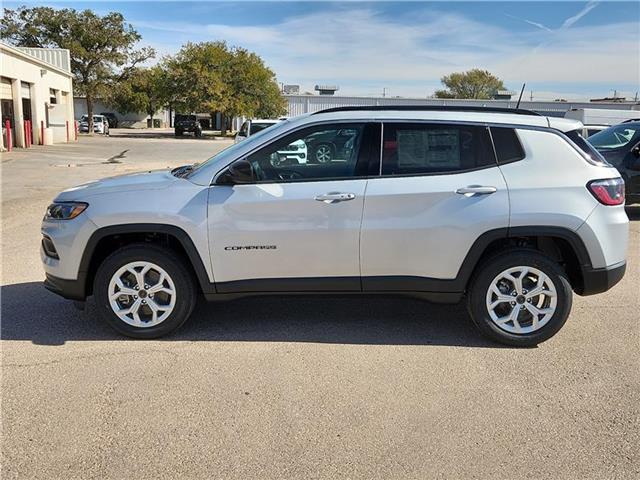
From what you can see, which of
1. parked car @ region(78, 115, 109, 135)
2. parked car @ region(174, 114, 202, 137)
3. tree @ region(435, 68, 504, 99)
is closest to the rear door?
parked car @ region(174, 114, 202, 137)

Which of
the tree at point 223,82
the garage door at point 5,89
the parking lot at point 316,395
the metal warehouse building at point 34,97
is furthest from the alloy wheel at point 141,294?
the tree at point 223,82

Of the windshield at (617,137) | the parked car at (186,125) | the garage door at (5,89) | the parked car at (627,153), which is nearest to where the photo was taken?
the parked car at (627,153)

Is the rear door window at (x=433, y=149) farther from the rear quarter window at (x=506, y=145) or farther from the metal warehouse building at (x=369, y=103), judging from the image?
the metal warehouse building at (x=369, y=103)

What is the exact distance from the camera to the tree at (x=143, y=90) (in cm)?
4950

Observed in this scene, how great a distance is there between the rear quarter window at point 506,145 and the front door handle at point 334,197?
4.00ft

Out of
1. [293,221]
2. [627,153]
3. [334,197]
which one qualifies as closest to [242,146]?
[293,221]

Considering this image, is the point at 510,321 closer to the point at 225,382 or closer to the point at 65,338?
the point at 225,382

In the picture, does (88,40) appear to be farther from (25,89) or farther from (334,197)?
(334,197)

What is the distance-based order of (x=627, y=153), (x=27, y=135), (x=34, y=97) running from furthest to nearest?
(x=34, y=97) → (x=27, y=135) → (x=627, y=153)

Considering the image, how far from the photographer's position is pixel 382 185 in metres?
4.26

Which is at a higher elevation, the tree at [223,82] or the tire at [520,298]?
the tree at [223,82]

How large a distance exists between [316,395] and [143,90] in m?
68.1

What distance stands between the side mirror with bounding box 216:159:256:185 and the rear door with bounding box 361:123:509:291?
0.92 meters

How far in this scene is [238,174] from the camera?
423 centimetres
